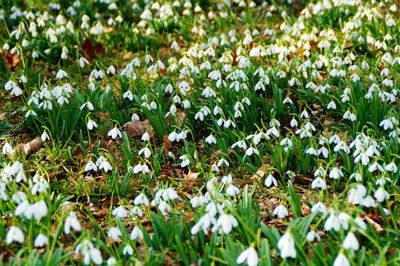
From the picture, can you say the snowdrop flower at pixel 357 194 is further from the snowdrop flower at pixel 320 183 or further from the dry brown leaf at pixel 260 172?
the dry brown leaf at pixel 260 172

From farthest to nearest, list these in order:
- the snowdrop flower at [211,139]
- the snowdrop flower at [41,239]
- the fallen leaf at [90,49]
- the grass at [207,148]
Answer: the fallen leaf at [90,49]
the snowdrop flower at [211,139]
the grass at [207,148]
the snowdrop flower at [41,239]

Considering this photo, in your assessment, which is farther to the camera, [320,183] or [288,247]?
[320,183]

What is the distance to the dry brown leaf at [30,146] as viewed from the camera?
349 centimetres

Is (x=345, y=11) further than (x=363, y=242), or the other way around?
(x=345, y=11)

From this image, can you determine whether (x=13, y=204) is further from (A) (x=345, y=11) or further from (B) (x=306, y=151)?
(A) (x=345, y=11)

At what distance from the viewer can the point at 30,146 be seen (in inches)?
139

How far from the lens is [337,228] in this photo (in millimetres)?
2111

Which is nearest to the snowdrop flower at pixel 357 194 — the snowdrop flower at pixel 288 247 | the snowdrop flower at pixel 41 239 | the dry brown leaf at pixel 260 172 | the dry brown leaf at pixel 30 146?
the snowdrop flower at pixel 288 247

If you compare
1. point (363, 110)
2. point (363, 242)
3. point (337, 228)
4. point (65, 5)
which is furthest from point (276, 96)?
point (65, 5)

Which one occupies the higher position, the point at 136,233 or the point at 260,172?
the point at 136,233

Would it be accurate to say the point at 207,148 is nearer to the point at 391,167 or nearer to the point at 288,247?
the point at 391,167

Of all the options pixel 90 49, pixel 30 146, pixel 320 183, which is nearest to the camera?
pixel 320 183

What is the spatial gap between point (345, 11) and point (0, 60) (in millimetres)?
3283

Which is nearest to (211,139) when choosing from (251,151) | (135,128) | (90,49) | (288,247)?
(251,151)
